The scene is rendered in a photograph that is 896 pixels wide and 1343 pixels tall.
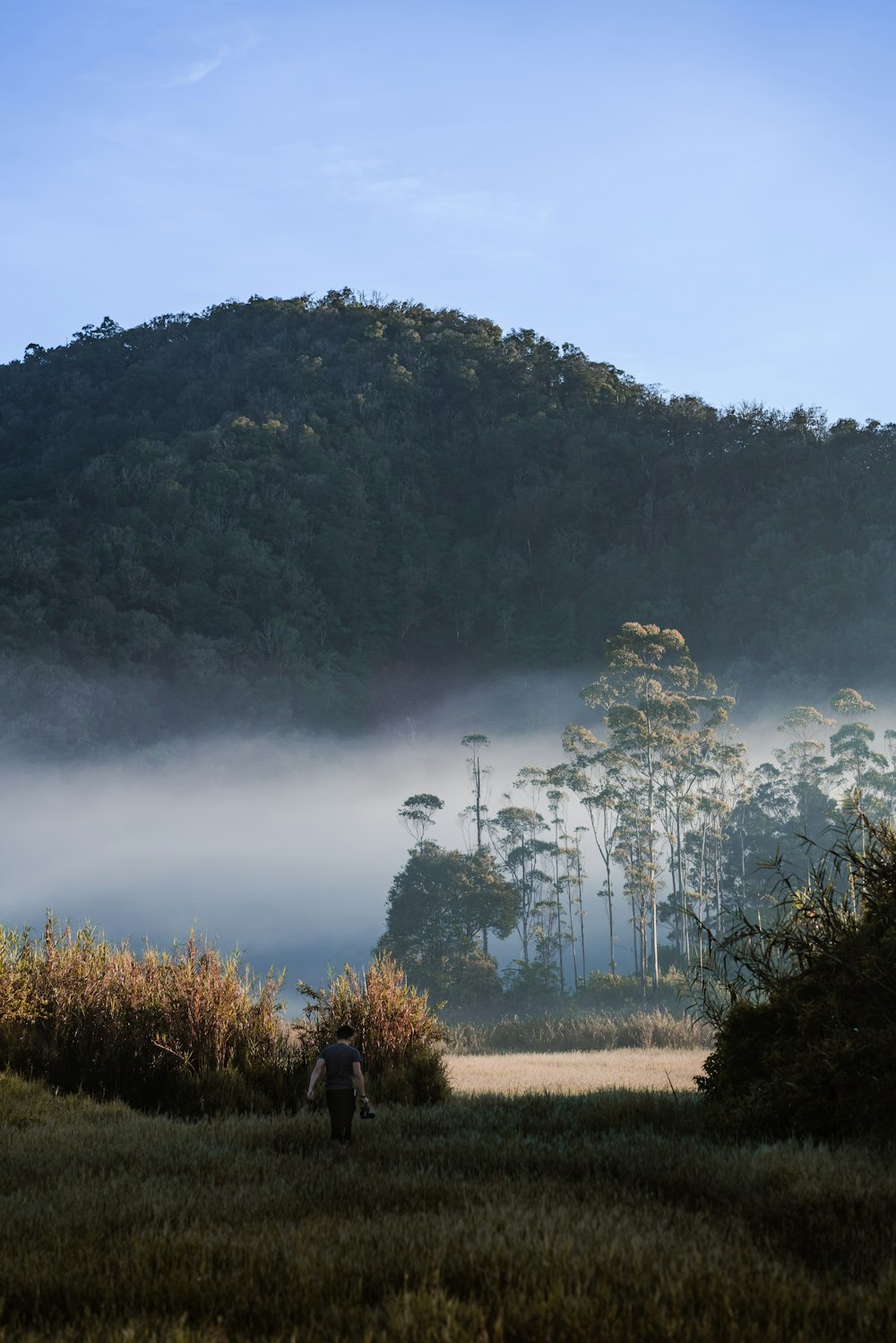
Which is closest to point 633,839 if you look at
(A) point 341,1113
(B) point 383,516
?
(A) point 341,1113

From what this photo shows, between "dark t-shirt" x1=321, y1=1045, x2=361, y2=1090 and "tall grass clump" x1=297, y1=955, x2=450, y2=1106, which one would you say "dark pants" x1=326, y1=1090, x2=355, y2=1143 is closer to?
"dark t-shirt" x1=321, y1=1045, x2=361, y2=1090

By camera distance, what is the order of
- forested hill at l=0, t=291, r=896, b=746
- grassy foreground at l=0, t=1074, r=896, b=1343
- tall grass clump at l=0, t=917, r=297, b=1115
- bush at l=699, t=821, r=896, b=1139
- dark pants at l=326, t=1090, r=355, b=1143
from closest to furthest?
grassy foreground at l=0, t=1074, r=896, b=1343, bush at l=699, t=821, r=896, b=1139, dark pants at l=326, t=1090, r=355, b=1143, tall grass clump at l=0, t=917, r=297, b=1115, forested hill at l=0, t=291, r=896, b=746

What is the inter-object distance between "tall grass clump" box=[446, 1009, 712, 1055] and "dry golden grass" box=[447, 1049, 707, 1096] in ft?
3.81

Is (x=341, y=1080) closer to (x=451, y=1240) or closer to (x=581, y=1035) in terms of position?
(x=451, y=1240)

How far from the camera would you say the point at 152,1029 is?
15219 millimetres

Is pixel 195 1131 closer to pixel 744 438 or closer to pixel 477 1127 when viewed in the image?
pixel 477 1127

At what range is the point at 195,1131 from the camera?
11.5 m

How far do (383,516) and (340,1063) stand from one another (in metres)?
138

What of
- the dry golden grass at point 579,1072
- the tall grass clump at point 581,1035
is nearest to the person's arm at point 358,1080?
the dry golden grass at point 579,1072

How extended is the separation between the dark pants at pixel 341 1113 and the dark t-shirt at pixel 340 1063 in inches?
3.4

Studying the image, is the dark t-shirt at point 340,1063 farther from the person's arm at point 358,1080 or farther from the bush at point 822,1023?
the bush at point 822,1023

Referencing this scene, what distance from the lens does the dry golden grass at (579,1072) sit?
59.6 feet

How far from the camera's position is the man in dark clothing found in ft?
33.8

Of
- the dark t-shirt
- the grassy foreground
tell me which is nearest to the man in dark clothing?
Result: the dark t-shirt
